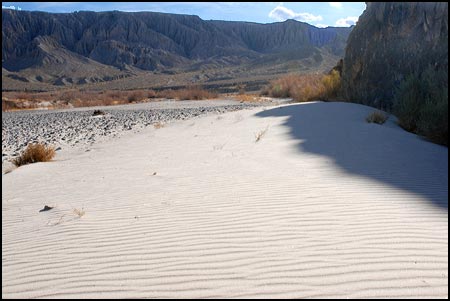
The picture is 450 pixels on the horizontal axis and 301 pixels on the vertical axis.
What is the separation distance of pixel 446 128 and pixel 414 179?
3.50m

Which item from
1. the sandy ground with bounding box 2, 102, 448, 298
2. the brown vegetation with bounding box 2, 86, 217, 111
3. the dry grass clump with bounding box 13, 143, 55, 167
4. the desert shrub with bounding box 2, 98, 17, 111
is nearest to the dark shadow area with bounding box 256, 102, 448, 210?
the sandy ground with bounding box 2, 102, 448, 298

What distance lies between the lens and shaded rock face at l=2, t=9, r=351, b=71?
8700 centimetres

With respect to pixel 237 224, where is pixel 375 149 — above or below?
below

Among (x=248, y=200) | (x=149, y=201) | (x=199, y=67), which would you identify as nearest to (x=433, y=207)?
(x=248, y=200)

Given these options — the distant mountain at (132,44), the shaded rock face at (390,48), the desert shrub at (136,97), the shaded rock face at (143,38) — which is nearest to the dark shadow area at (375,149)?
the shaded rock face at (390,48)

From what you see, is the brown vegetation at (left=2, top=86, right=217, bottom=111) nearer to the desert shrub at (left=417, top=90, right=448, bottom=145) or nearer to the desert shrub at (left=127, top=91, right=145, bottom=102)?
the desert shrub at (left=127, top=91, right=145, bottom=102)

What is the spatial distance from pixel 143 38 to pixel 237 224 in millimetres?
97112

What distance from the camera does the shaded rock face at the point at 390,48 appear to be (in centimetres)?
1272

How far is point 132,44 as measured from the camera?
9350 centimetres

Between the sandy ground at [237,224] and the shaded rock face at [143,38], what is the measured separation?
265 feet

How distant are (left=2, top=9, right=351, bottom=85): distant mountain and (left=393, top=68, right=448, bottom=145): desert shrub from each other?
6736 centimetres

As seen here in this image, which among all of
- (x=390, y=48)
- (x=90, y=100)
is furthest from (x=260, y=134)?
(x=90, y=100)

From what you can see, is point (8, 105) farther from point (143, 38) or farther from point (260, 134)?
point (143, 38)

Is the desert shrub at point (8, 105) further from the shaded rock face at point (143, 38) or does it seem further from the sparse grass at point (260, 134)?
the shaded rock face at point (143, 38)
